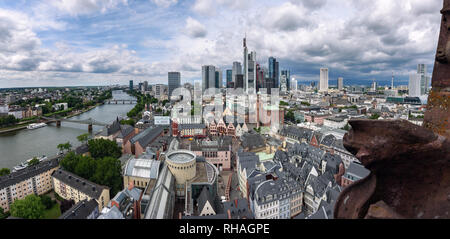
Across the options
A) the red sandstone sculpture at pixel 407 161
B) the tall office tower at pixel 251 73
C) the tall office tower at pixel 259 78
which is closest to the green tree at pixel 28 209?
the red sandstone sculpture at pixel 407 161

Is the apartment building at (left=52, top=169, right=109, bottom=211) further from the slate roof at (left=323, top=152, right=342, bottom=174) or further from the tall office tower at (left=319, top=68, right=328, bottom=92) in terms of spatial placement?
the tall office tower at (left=319, top=68, right=328, bottom=92)

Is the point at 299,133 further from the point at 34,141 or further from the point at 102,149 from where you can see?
the point at 34,141

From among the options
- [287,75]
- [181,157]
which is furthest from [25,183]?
[287,75]

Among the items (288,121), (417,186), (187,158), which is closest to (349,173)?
(187,158)

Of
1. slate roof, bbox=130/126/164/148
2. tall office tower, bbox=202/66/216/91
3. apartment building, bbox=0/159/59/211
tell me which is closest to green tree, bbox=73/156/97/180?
apartment building, bbox=0/159/59/211

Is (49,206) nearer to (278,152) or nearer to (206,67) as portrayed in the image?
(278,152)

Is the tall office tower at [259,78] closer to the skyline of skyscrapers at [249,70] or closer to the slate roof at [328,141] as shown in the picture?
the skyline of skyscrapers at [249,70]
